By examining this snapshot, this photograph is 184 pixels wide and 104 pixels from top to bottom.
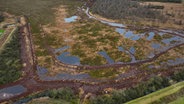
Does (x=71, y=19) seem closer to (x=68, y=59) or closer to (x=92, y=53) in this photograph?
(x=92, y=53)

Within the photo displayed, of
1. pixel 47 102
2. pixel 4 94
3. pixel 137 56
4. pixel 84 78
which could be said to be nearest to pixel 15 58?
pixel 4 94

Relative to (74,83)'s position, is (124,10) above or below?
above

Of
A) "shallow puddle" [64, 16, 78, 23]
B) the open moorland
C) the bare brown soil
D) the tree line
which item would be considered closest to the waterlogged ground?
the open moorland

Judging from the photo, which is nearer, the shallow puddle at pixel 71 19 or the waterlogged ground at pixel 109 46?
the waterlogged ground at pixel 109 46

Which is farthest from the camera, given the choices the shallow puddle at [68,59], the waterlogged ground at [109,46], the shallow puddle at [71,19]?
the shallow puddle at [71,19]

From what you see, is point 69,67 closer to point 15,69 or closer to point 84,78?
point 84,78

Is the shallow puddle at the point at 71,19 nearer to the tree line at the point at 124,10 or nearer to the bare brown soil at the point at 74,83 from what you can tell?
the tree line at the point at 124,10

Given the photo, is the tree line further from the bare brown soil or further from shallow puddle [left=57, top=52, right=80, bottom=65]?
the bare brown soil

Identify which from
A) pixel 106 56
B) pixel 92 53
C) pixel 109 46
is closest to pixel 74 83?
pixel 106 56

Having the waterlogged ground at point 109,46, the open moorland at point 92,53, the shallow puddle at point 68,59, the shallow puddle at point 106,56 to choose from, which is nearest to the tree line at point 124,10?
the open moorland at point 92,53
